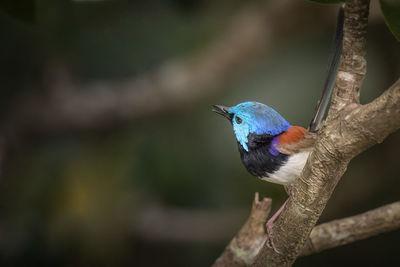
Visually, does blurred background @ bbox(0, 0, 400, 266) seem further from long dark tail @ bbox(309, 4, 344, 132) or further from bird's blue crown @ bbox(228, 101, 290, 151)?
long dark tail @ bbox(309, 4, 344, 132)

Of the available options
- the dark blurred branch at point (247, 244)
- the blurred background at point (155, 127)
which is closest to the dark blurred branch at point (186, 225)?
the blurred background at point (155, 127)

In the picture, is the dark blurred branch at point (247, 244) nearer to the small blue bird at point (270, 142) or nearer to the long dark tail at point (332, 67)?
the small blue bird at point (270, 142)

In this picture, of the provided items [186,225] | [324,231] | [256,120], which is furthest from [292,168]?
[186,225]

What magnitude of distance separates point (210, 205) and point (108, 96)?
1.67m

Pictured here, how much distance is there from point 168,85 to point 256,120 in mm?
2444

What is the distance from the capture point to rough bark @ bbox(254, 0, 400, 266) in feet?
4.85

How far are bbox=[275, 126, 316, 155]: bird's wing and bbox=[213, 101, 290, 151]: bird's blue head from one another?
2.4 inches

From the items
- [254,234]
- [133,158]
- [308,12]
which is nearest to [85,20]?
[133,158]

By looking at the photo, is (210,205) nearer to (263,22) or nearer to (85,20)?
(263,22)

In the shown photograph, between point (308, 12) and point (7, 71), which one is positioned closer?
point (308, 12)

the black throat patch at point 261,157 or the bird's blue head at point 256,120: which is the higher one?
the bird's blue head at point 256,120

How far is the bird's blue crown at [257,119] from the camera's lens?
2.35 meters

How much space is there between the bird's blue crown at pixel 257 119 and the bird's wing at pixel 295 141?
0.20 ft

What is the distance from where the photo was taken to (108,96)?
4.95m
